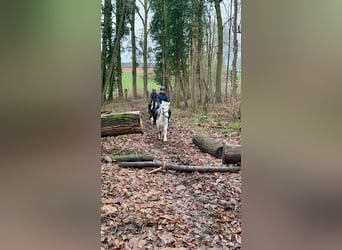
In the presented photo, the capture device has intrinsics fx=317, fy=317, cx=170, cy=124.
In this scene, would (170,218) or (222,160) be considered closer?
(170,218)

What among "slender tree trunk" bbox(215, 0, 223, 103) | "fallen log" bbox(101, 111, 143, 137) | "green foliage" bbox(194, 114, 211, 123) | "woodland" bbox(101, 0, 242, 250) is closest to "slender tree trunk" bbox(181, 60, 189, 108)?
"woodland" bbox(101, 0, 242, 250)

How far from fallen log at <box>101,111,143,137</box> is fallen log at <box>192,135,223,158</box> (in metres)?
0.40

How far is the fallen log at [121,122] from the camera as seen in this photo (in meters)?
2.11

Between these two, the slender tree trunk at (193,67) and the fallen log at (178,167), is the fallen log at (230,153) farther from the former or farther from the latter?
the slender tree trunk at (193,67)

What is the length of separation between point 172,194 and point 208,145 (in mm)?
405

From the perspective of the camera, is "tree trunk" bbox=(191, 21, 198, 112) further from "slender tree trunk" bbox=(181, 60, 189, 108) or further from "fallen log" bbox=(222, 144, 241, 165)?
"fallen log" bbox=(222, 144, 241, 165)

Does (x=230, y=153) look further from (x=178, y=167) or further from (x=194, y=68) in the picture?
(x=194, y=68)

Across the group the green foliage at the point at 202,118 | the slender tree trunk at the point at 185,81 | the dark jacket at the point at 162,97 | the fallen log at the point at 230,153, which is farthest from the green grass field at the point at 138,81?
the fallen log at the point at 230,153

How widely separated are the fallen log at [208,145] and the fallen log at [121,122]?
40 cm
